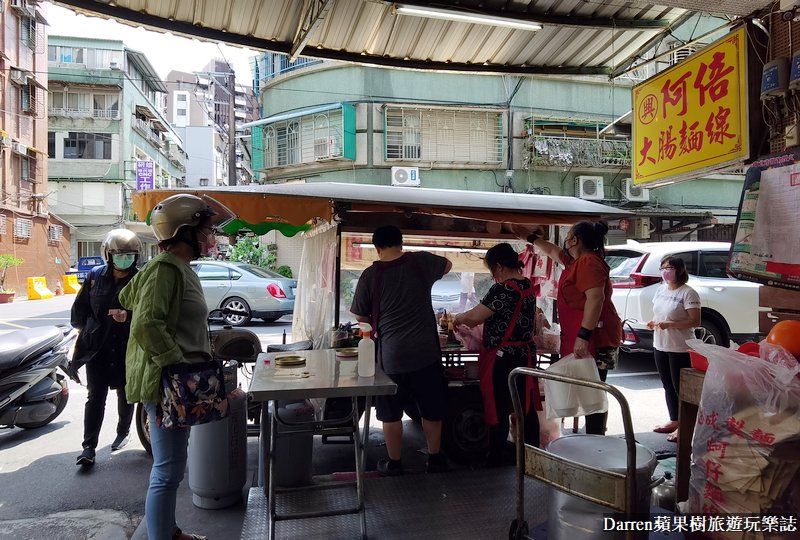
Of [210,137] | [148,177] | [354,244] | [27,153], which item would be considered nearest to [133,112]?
[148,177]

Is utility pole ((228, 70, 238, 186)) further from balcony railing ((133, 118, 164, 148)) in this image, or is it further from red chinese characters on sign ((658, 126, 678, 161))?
balcony railing ((133, 118, 164, 148))

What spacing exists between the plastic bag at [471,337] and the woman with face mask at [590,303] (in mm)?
686

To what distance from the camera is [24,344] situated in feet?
14.8

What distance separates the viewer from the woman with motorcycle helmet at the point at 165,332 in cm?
246

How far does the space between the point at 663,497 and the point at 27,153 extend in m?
27.2

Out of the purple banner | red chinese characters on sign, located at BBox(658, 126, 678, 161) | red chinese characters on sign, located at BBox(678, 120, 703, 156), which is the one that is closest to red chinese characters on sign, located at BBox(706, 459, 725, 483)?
red chinese characters on sign, located at BBox(678, 120, 703, 156)

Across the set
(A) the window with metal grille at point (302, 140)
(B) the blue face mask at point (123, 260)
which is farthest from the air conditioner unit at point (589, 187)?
(B) the blue face mask at point (123, 260)

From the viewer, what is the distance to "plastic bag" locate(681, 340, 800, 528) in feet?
6.59

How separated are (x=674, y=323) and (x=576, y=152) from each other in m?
14.0

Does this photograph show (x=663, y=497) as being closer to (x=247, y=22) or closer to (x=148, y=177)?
(x=247, y=22)

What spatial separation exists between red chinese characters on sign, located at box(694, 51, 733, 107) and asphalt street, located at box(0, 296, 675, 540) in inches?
115

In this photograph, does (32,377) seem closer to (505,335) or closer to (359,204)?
(359,204)

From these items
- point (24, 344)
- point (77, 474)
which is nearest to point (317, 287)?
point (77, 474)

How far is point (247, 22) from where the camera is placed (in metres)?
3.91
